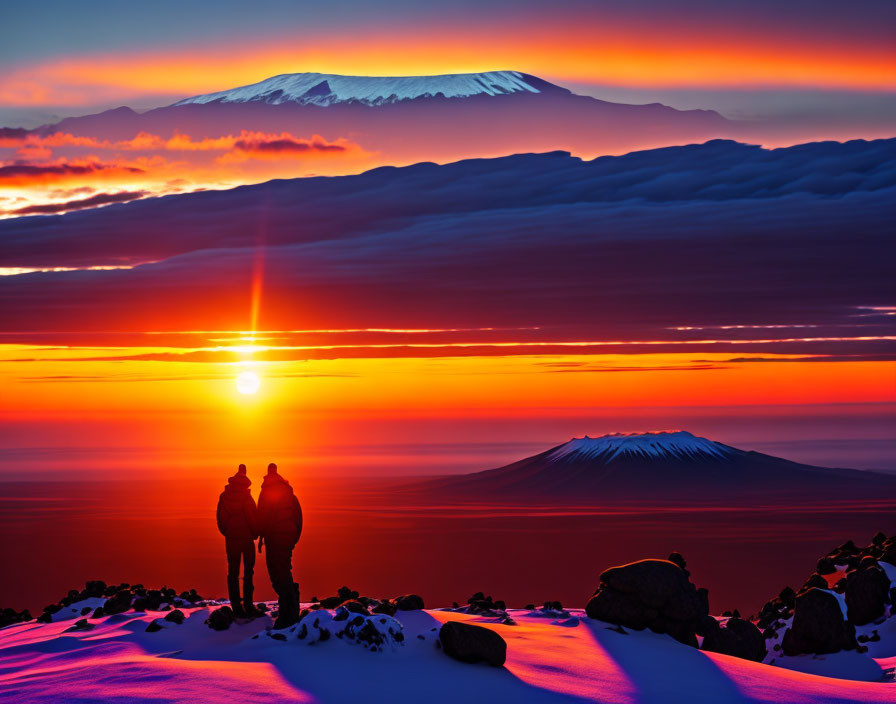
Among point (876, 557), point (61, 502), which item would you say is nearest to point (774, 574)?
point (876, 557)

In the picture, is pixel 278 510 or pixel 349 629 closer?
pixel 349 629

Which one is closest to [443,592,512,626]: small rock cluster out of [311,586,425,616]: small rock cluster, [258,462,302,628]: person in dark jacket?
[311,586,425,616]: small rock cluster

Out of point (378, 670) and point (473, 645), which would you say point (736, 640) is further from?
point (378, 670)

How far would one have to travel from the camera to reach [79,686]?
57.6 ft

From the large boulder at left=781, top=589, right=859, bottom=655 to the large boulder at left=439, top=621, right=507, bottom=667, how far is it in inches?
481

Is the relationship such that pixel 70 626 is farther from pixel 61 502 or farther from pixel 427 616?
pixel 61 502

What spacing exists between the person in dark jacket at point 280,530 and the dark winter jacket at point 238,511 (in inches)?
16.2

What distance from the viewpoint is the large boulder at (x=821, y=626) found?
28.8 m

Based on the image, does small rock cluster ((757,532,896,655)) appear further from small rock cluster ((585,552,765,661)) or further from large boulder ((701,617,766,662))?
small rock cluster ((585,552,765,661))

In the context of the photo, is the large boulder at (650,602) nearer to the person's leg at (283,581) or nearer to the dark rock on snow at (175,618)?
the person's leg at (283,581)

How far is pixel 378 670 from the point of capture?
1917 centimetres

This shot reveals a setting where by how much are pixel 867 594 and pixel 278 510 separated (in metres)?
18.9


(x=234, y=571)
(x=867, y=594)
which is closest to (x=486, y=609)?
(x=234, y=571)

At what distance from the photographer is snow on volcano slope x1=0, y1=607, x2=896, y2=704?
17641 mm
